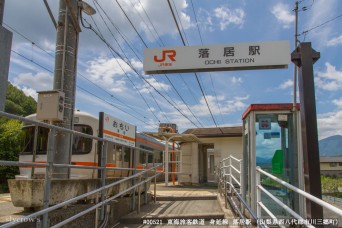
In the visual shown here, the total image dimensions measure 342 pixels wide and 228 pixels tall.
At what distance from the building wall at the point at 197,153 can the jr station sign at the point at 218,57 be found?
9.77 m

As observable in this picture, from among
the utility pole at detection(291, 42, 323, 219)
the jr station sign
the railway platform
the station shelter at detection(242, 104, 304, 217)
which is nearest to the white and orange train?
the railway platform

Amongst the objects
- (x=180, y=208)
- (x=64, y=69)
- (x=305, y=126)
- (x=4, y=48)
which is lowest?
(x=180, y=208)

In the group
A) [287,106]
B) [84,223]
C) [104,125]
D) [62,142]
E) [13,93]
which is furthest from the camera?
[13,93]

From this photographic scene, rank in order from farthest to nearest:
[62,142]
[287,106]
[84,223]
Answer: [287,106], [62,142], [84,223]

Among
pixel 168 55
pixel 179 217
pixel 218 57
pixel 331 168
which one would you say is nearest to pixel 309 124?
pixel 218 57

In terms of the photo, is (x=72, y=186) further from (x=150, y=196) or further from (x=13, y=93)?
(x=13, y=93)

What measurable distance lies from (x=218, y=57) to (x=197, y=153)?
1072 centimetres

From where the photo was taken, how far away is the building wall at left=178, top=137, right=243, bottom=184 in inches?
653

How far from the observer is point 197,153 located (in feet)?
56.9

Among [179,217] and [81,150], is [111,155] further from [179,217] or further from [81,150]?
[179,217]

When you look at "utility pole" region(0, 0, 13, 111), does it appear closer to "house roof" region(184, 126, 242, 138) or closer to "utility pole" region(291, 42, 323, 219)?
"utility pole" region(291, 42, 323, 219)

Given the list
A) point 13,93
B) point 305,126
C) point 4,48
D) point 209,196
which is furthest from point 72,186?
point 13,93

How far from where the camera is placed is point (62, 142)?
609 cm

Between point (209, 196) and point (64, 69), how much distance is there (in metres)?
5.37
